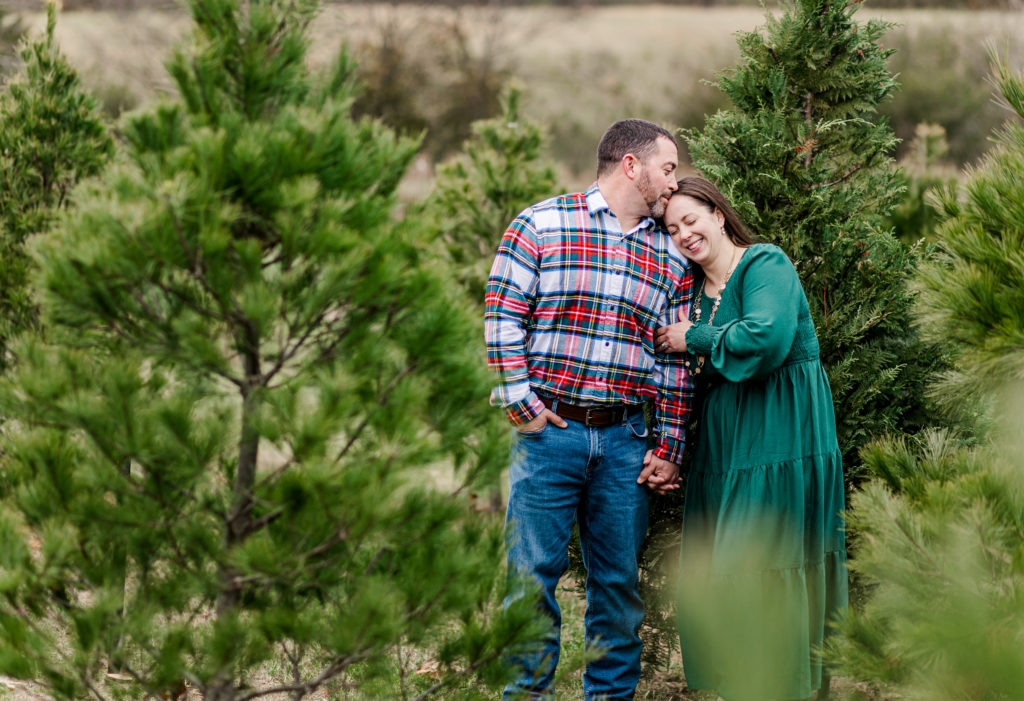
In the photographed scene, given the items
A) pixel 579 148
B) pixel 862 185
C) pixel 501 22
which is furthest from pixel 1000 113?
pixel 862 185

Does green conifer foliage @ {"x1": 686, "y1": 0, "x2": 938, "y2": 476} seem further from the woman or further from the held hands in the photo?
the held hands

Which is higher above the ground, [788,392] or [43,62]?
[43,62]

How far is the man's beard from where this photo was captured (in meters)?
3.62

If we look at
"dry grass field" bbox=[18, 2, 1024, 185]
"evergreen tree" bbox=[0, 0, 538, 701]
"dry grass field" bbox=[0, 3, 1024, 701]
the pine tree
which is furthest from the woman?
"dry grass field" bbox=[0, 3, 1024, 701]

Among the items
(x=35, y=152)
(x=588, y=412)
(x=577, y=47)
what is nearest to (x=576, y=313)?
(x=588, y=412)

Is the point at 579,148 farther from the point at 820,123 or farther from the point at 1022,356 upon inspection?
the point at 1022,356

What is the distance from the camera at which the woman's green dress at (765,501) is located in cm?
331

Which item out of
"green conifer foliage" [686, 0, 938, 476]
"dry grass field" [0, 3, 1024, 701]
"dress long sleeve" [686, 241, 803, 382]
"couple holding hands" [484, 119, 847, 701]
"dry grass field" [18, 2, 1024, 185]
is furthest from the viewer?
"dry grass field" [0, 3, 1024, 701]

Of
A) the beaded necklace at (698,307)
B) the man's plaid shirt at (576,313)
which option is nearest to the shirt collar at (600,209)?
the man's plaid shirt at (576,313)

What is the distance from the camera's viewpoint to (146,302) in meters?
2.16

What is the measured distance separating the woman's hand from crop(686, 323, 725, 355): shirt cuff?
0.05 m

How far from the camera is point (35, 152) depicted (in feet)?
15.1

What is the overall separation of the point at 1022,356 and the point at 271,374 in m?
1.86

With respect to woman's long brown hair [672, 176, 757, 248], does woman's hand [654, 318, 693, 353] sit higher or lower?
lower
